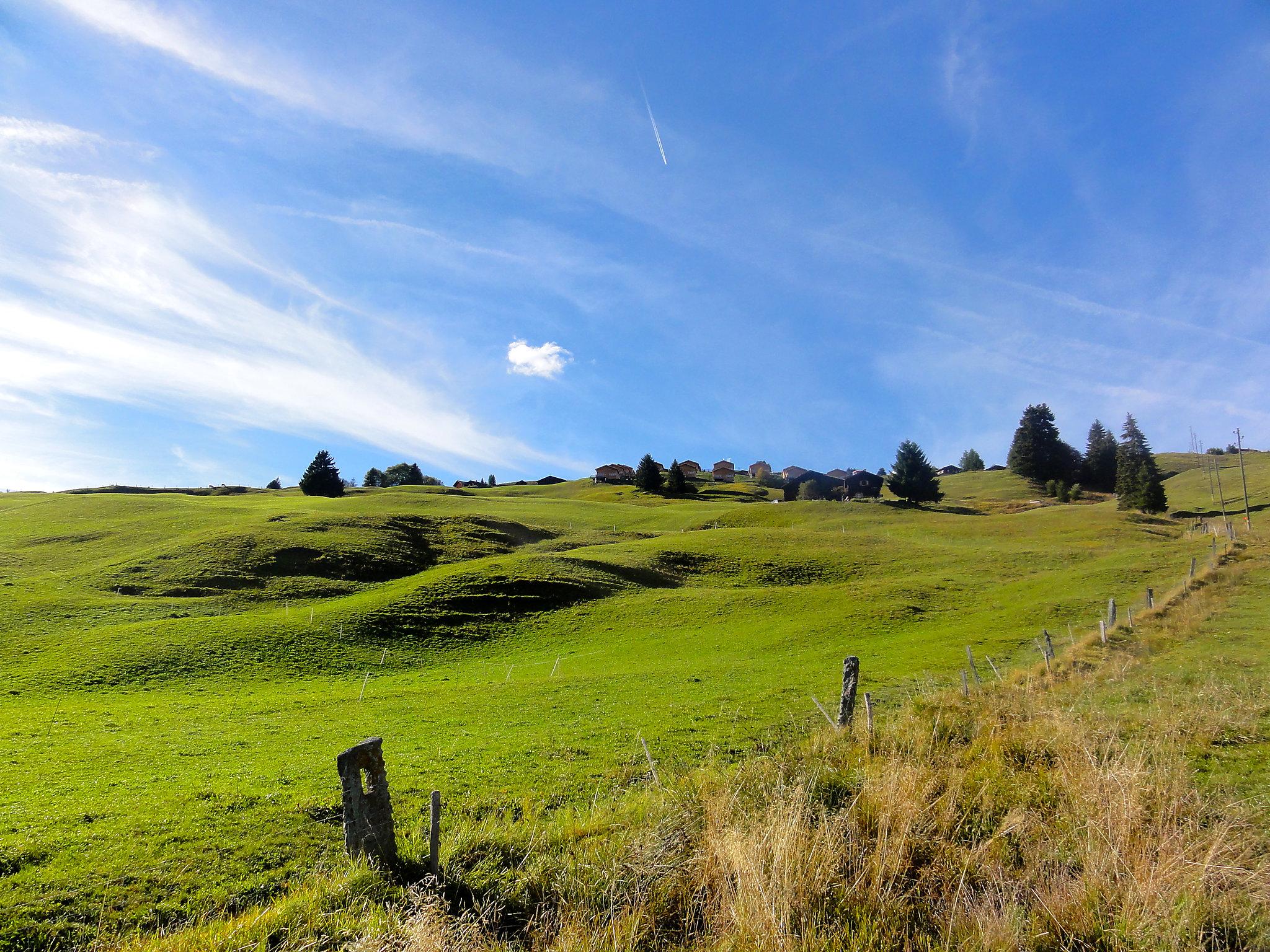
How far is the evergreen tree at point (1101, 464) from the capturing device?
381 ft

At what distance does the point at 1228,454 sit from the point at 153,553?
673 ft

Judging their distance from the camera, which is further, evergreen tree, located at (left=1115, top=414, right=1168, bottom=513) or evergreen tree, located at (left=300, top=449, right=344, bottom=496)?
evergreen tree, located at (left=300, top=449, right=344, bottom=496)

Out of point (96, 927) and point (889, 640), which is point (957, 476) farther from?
point (96, 927)

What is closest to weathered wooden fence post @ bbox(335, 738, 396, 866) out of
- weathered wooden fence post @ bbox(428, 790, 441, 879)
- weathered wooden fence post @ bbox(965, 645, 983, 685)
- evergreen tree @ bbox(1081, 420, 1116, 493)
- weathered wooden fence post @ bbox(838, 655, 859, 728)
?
weathered wooden fence post @ bbox(428, 790, 441, 879)

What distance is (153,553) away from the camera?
1909 inches

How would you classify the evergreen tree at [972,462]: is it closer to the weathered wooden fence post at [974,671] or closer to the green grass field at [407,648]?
the green grass field at [407,648]

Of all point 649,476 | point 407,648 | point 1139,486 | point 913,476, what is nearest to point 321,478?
point 649,476

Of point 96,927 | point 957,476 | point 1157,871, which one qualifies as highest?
point 957,476

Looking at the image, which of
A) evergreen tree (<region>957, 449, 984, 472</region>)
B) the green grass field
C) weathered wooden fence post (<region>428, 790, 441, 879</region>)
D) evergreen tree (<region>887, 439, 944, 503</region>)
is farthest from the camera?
evergreen tree (<region>957, 449, 984, 472</region>)

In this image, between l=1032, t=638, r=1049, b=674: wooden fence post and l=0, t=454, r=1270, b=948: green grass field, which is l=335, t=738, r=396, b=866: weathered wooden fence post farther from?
l=1032, t=638, r=1049, b=674: wooden fence post

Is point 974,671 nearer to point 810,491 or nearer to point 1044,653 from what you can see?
point 1044,653

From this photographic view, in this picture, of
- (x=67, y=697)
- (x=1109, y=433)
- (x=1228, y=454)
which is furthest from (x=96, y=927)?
(x=1228, y=454)

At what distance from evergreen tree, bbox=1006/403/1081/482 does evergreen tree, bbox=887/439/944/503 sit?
3379 centimetres

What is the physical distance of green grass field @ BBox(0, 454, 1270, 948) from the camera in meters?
11.3
